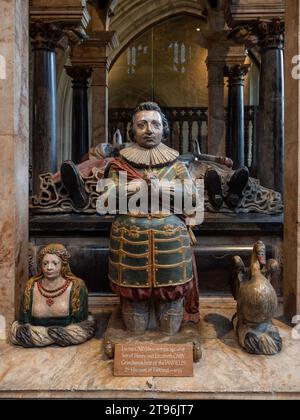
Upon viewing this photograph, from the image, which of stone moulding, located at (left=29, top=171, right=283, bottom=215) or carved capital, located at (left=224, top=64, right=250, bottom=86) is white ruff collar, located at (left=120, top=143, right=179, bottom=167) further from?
carved capital, located at (left=224, top=64, right=250, bottom=86)

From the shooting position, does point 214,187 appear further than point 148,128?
Yes

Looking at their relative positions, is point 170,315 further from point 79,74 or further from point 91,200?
point 79,74

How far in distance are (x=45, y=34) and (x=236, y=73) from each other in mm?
4077

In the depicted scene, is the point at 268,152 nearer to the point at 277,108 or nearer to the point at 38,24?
the point at 277,108

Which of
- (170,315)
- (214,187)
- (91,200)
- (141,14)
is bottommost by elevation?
(170,315)

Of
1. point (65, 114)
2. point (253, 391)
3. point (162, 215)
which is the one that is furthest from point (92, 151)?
point (65, 114)

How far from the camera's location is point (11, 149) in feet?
8.92

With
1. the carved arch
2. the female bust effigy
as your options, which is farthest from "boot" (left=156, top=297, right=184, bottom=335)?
the carved arch

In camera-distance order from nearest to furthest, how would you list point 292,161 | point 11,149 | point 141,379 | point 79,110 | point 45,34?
1. point 141,379
2. point 11,149
3. point 292,161
4. point 45,34
5. point 79,110

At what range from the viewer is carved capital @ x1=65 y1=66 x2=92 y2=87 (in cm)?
853

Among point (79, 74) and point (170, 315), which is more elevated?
point (79, 74)

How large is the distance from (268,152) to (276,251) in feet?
8.41

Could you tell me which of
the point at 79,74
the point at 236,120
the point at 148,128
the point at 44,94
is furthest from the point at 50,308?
the point at 236,120

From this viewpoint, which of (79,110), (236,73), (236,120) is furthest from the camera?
(236,120)
